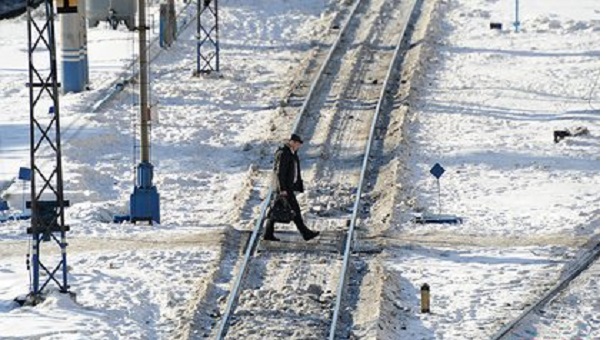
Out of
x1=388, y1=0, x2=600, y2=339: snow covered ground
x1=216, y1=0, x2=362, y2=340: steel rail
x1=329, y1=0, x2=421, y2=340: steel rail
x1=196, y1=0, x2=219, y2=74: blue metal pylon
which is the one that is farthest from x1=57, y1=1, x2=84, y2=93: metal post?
x1=388, y1=0, x2=600, y2=339: snow covered ground

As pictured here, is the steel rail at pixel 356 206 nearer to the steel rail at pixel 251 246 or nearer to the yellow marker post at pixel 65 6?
the steel rail at pixel 251 246

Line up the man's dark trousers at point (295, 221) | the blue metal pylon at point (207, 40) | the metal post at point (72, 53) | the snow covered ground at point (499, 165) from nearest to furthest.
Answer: the snow covered ground at point (499, 165) → the man's dark trousers at point (295, 221) → the metal post at point (72, 53) → the blue metal pylon at point (207, 40)

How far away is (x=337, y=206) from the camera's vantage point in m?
27.1

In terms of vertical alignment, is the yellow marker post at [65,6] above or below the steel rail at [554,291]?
above

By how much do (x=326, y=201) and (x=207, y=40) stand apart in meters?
14.7

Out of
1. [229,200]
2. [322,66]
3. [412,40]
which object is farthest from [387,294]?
[412,40]

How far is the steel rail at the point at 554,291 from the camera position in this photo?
20817 mm

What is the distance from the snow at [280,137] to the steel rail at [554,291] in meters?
0.19

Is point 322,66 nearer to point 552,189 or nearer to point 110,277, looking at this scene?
point 552,189

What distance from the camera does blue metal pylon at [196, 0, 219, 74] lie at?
38062mm

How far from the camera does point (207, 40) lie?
4150 centimetres

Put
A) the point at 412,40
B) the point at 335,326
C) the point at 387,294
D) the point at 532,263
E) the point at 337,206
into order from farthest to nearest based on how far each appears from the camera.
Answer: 1. the point at 412,40
2. the point at 337,206
3. the point at 532,263
4. the point at 387,294
5. the point at 335,326

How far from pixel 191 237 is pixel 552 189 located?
6188 millimetres

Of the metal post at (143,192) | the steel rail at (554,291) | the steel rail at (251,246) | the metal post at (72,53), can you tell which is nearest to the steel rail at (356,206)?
the steel rail at (251,246)
